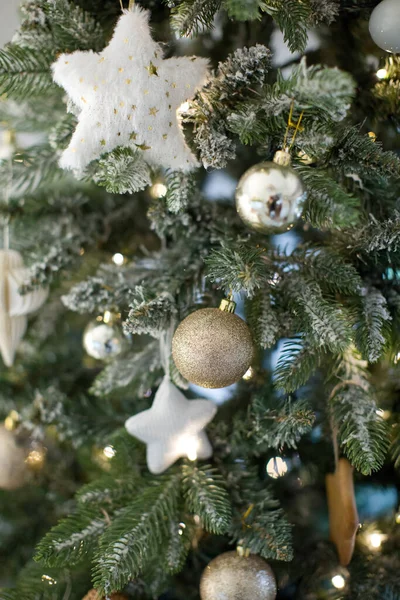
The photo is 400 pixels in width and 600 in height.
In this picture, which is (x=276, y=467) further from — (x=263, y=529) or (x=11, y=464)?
(x=11, y=464)

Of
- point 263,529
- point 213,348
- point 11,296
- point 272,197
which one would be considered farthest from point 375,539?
point 11,296

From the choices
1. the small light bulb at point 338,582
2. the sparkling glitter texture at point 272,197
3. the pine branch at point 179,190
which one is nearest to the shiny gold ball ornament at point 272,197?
the sparkling glitter texture at point 272,197

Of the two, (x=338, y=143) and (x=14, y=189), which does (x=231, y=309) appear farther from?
(x=14, y=189)

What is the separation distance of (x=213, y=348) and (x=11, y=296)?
1.30 feet

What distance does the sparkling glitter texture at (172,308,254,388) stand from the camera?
1.58ft

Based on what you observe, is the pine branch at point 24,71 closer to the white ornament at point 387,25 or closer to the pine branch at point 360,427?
the white ornament at point 387,25

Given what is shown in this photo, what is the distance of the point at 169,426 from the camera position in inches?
24.6

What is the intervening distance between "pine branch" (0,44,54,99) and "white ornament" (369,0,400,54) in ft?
1.23

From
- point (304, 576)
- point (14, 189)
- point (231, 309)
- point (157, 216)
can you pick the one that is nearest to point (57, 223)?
point (14, 189)

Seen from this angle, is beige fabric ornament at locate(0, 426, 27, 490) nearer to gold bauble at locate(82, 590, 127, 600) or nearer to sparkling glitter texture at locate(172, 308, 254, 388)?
gold bauble at locate(82, 590, 127, 600)

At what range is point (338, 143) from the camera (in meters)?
0.50

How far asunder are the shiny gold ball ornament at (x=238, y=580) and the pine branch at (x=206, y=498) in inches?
2.1

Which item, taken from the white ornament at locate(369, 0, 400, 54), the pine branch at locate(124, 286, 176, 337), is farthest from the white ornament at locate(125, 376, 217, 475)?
the white ornament at locate(369, 0, 400, 54)

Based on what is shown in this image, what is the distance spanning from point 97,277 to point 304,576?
486 millimetres
